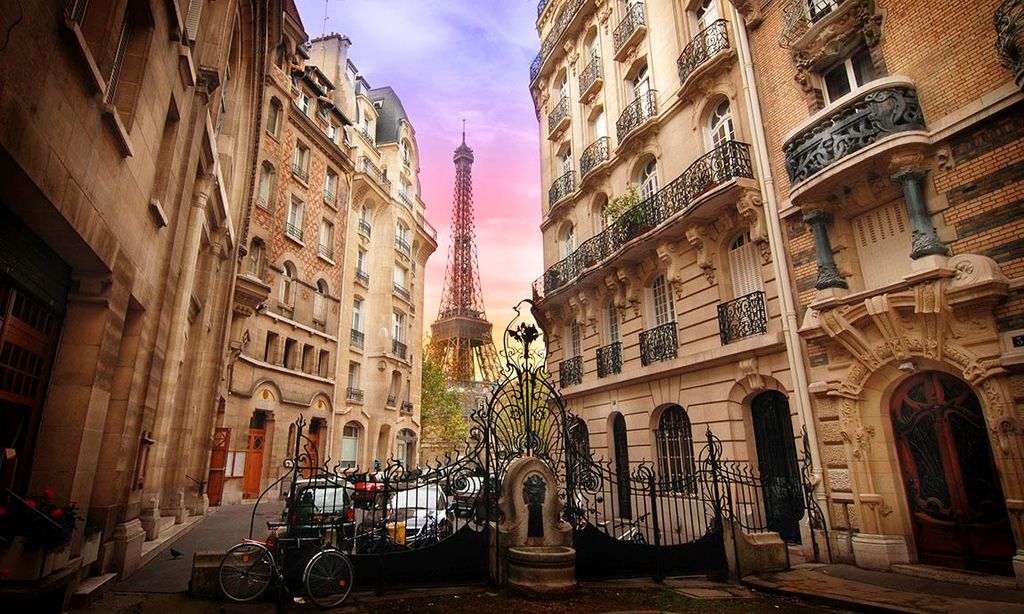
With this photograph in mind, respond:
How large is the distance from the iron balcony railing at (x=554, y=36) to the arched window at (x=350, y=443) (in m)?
21.6

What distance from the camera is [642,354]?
15.7 metres

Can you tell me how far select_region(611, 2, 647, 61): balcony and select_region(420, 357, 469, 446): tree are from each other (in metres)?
38.9

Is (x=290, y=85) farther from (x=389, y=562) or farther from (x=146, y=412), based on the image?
(x=389, y=562)

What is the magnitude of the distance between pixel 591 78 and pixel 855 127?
1266 cm

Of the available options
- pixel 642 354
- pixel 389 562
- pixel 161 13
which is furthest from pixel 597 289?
pixel 161 13

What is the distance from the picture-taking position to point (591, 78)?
68.5 ft

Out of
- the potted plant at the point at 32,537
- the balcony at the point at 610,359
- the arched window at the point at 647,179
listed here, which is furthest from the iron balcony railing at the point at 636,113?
the potted plant at the point at 32,537

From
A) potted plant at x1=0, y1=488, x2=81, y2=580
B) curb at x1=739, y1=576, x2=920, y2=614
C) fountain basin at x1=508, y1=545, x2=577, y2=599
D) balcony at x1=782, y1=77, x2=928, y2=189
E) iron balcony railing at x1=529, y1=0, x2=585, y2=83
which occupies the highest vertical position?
iron balcony railing at x1=529, y1=0, x2=585, y2=83

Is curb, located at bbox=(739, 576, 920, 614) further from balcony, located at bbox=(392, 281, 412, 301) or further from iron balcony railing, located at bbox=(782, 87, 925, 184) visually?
balcony, located at bbox=(392, 281, 412, 301)

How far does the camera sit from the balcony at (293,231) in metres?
26.0

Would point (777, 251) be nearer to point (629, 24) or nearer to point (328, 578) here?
point (328, 578)

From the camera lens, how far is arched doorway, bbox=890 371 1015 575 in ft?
27.3

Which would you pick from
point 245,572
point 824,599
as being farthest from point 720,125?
point 245,572

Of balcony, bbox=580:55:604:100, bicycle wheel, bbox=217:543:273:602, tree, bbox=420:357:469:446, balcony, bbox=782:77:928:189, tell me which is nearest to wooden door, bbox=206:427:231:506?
bicycle wheel, bbox=217:543:273:602
